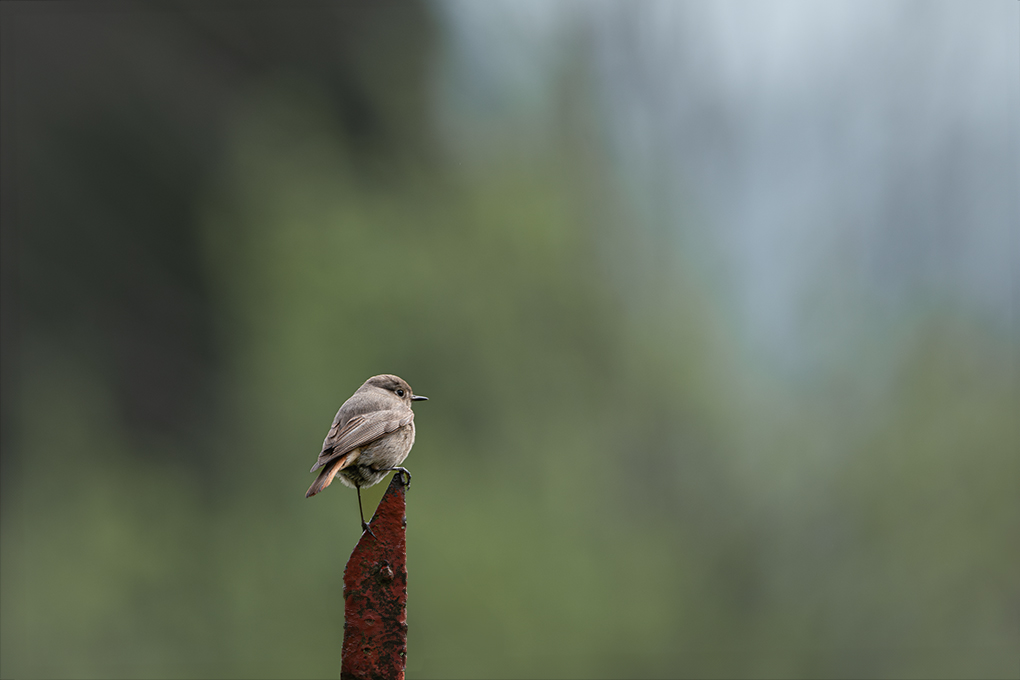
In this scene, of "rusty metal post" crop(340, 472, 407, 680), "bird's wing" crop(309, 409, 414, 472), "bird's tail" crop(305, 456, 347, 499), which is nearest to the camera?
"rusty metal post" crop(340, 472, 407, 680)

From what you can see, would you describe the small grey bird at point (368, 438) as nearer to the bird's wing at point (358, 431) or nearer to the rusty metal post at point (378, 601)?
the bird's wing at point (358, 431)

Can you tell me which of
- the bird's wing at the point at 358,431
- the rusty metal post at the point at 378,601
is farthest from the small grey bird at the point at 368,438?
the rusty metal post at the point at 378,601

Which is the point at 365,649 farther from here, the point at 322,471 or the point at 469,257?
the point at 469,257

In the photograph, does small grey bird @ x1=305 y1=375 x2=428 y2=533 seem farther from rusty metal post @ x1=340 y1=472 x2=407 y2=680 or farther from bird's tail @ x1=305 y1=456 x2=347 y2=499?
rusty metal post @ x1=340 y1=472 x2=407 y2=680

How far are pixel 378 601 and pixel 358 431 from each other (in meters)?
0.58

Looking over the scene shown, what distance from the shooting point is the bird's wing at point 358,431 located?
2.17 m

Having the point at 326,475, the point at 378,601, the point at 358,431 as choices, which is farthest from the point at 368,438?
the point at 378,601

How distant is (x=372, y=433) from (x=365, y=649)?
26.3 inches

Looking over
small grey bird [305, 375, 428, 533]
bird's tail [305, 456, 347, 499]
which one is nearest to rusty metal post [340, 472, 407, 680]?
bird's tail [305, 456, 347, 499]

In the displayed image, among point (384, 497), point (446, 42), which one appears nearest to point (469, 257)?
point (446, 42)

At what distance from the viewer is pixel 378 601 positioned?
181cm

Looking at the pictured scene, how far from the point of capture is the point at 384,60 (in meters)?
7.40

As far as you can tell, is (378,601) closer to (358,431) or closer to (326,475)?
(326,475)

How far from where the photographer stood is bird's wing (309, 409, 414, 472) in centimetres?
217
